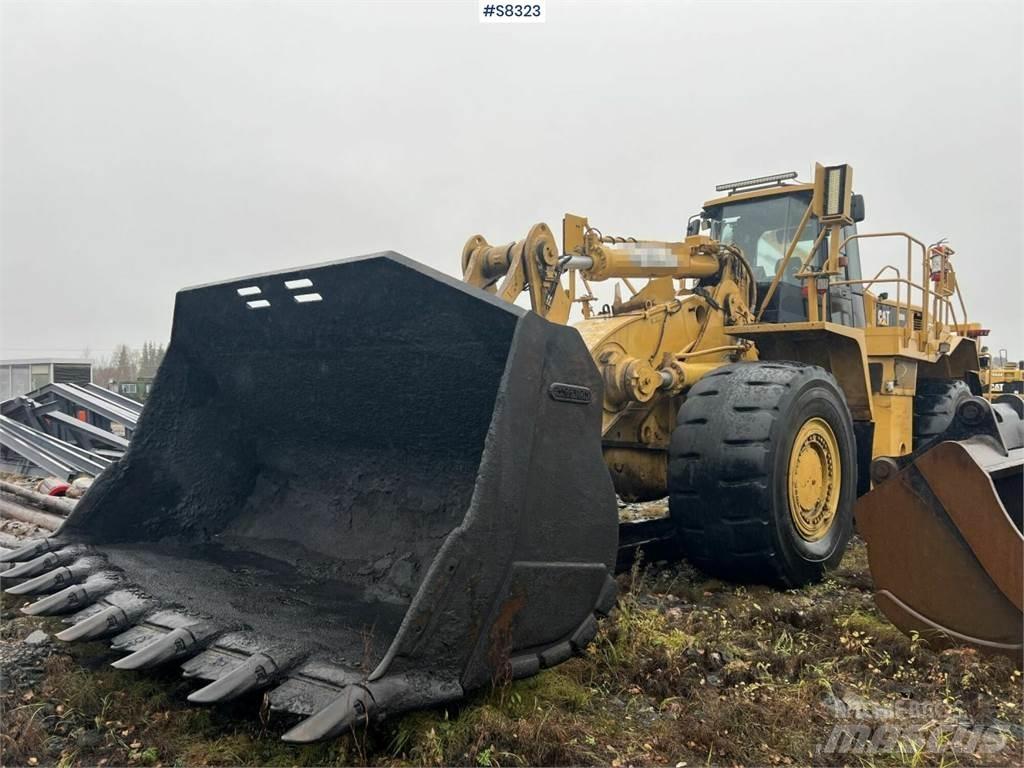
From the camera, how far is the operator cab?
6.07 m

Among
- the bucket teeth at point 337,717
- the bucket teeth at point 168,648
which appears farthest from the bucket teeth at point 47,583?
the bucket teeth at point 337,717

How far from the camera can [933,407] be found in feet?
24.2

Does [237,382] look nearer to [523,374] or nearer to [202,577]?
[202,577]

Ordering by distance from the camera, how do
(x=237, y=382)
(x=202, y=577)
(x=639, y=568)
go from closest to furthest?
(x=202, y=577) < (x=237, y=382) < (x=639, y=568)

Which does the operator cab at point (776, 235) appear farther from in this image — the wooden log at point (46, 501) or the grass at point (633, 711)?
the wooden log at point (46, 501)

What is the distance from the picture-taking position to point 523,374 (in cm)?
261

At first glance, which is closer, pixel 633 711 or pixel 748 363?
pixel 633 711

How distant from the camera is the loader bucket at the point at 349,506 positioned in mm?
2383

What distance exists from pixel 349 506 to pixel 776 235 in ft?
13.8

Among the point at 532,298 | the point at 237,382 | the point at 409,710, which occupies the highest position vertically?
the point at 532,298

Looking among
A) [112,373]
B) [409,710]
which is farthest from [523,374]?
[112,373]

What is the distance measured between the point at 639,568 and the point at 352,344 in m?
2.10

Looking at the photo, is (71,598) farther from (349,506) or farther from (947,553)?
(947,553)

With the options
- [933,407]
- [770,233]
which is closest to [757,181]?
[770,233]
